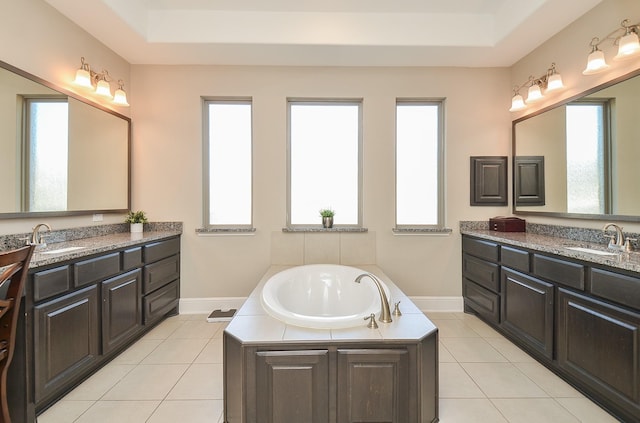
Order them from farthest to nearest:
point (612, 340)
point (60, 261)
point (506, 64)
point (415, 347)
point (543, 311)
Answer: point (506, 64) < point (543, 311) < point (60, 261) < point (612, 340) < point (415, 347)

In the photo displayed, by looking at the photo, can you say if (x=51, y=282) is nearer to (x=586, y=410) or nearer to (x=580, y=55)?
(x=586, y=410)

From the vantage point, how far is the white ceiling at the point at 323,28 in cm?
261

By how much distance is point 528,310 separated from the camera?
223 centimetres

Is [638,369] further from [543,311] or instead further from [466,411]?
[466,411]

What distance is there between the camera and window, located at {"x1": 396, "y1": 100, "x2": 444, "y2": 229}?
3.33 meters

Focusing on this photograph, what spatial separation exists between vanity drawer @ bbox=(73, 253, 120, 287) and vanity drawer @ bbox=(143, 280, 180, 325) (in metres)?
0.53

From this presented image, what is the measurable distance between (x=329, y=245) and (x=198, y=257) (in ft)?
4.88

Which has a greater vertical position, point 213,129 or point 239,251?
point 213,129

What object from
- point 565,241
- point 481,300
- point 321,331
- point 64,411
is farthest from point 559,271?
point 64,411

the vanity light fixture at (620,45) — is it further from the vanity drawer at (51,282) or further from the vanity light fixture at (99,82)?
the vanity light fixture at (99,82)

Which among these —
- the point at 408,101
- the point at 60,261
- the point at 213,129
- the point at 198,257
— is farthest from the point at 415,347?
the point at 213,129

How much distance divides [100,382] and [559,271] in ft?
10.8

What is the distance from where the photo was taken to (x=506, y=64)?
10.3 feet

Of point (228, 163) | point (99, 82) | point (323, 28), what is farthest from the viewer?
point (228, 163)
